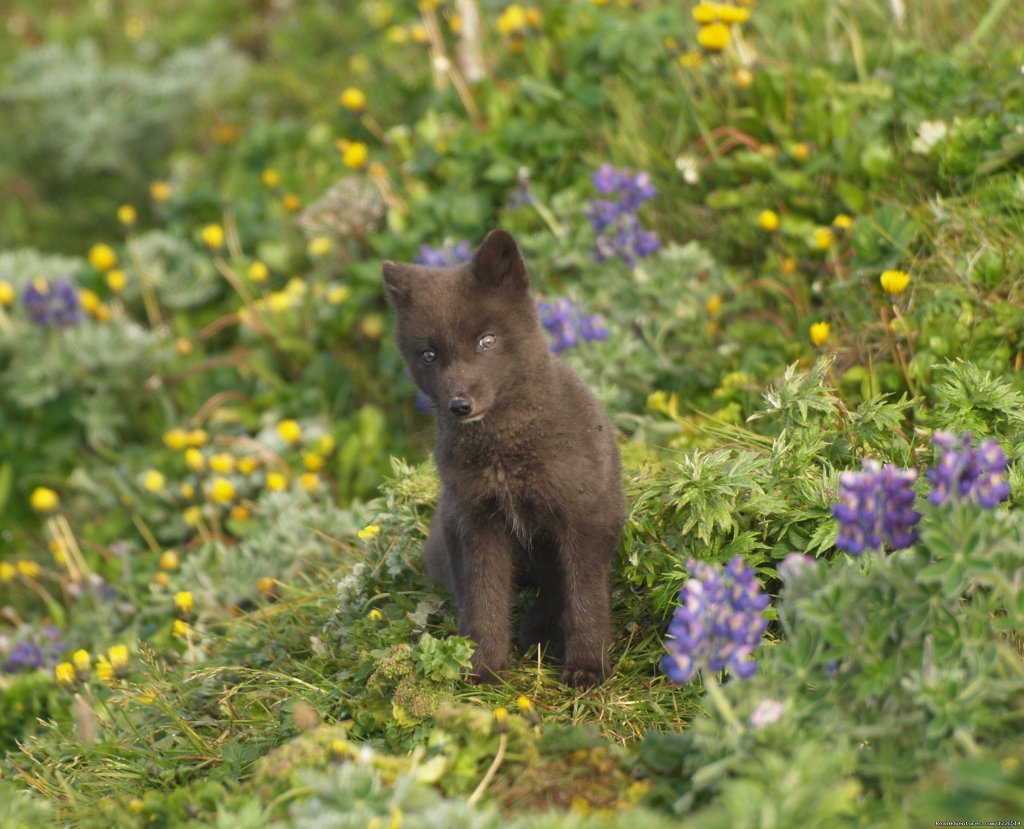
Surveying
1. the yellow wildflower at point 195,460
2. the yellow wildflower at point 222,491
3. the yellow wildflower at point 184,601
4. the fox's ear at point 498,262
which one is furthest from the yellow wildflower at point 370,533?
the yellow wildflower at point 195,460

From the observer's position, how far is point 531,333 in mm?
4117

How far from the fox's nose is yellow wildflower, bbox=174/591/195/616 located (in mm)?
1802

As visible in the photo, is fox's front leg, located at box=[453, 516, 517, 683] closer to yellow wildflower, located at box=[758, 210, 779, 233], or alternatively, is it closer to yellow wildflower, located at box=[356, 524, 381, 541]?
yellow wildflower, located at box=[356, 524, 381, 541]

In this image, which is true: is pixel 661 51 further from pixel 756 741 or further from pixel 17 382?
pixel 756 741

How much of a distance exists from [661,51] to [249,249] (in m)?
2.93

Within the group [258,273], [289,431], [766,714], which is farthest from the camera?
[258,273]

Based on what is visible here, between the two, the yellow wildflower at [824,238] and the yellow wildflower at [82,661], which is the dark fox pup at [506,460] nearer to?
the yellow wildflower at [82,661]

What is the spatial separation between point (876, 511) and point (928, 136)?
9.98ft

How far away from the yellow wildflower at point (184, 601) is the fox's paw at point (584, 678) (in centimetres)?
186

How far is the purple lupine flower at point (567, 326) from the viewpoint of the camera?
5.41m

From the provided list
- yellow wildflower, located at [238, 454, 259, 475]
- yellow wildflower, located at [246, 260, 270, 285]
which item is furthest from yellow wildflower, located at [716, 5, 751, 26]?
yellow wildflower, located at [238, 454, 259, 475]

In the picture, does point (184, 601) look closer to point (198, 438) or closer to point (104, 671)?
point (104, 671)

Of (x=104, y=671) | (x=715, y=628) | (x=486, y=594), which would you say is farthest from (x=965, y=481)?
(x=104, y=671)

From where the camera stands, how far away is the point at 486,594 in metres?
3.95
